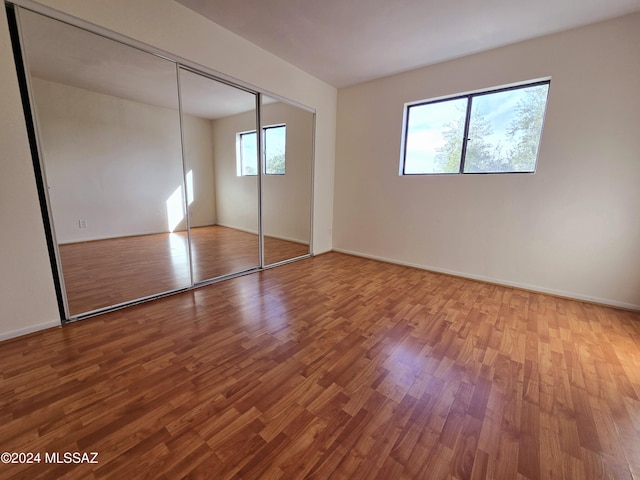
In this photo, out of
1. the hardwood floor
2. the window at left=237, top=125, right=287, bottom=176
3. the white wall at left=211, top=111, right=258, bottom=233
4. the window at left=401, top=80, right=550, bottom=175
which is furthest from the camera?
the window at left=237, top=125, right=287, bottom=176

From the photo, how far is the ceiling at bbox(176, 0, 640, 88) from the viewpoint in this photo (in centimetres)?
237

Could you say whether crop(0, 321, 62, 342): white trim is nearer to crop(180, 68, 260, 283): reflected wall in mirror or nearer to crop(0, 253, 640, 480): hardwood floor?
crop(0, 253, 640, 480): hardwood floor

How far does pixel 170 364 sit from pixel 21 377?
0.84 meters

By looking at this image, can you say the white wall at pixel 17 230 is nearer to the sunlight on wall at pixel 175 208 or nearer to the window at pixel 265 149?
the sunlight on wall at pixel 175 208

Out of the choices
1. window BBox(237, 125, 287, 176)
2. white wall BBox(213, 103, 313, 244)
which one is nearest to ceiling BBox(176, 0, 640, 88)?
white wall BBox(213, 103, 313, 244)

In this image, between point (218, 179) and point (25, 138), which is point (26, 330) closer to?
point (25, 138)

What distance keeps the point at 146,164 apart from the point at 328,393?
124 inches

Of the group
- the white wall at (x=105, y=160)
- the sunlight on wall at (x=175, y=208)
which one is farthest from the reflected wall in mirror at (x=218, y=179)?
the white wall at (x=105, y=160)

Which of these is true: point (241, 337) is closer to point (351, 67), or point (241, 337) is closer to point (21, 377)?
point (21, 377)

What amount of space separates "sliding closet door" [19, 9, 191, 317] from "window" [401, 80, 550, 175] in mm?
3182

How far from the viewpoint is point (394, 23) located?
2.64 m

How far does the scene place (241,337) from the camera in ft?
6.88

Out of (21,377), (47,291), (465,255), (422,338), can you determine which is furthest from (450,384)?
(47,291)

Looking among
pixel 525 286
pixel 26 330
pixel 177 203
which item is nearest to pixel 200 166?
pixel 177 203
